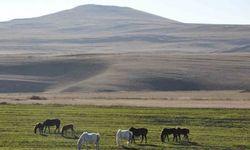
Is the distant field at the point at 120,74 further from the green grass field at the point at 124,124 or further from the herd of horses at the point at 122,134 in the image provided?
the herd of horses at the point at 122,134

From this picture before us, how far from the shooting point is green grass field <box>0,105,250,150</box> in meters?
31.2

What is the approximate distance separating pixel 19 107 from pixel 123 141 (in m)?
21.7

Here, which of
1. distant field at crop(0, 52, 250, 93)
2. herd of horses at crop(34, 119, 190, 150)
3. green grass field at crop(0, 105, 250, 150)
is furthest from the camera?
distant field at crop(0, 52, 250, 93)

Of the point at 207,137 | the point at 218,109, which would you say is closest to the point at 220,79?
the point at 218,109

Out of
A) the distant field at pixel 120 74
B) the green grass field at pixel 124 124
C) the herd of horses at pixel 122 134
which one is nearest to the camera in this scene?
the herd of horses at pixel 122 134

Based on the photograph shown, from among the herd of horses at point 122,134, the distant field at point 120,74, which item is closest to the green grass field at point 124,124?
the herd of horses at point 122,134

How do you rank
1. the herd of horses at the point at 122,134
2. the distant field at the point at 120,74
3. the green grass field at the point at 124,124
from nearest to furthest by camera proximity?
the herd of horses at the point at 122,134, the green grass field at the point at 124,124, the distant field at the point at 120,74

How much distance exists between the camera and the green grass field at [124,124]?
3124cm

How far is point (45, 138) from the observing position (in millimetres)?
33531

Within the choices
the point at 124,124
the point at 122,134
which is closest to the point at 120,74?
the point at 124,124

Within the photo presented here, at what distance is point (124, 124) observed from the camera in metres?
40.2

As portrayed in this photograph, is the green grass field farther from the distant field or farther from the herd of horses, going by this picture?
the distant field

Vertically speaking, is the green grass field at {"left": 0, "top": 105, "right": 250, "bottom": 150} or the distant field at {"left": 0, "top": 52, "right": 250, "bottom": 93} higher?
the distant field at {"left": 0, "top": 52, "right": 250, "bottom": 93}

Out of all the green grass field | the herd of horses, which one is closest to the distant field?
the green grass field
